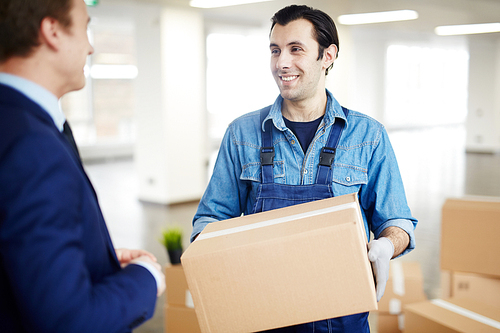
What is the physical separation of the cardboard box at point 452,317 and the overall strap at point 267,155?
1.15 m

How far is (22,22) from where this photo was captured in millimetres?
719

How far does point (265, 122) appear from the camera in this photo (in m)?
1.44

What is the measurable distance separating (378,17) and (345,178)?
Result: 6053 millimetres

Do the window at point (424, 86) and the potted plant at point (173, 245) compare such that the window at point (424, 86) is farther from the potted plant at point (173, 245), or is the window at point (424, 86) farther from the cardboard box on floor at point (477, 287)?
the potted plant at point (173, 245)

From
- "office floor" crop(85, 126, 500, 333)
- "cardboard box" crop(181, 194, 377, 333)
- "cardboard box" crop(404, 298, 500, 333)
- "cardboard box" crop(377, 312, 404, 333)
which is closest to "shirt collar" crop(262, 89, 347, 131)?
"cardboard box" crop(181, 194, 377, 333)

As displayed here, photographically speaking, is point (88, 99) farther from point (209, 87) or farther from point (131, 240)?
point (131, 240)

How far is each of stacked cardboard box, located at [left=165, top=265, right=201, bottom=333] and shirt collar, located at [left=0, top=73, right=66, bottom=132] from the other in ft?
5.51

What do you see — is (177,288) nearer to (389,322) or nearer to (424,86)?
(389,322)

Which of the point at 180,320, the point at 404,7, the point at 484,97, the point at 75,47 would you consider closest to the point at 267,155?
the point at 75,47

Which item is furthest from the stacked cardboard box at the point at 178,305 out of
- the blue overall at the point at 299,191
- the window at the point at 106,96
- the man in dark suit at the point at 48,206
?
the window at the point at 106,96

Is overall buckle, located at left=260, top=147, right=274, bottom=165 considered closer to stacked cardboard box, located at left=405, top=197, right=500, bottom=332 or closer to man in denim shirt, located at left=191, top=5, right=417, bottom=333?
man in denim shirt, located at left=191, top=5, right=417, bottom=333

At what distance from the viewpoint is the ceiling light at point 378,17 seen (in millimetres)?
6473

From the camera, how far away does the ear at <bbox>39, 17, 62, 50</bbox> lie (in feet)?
2.42

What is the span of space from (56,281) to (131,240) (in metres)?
4.19
